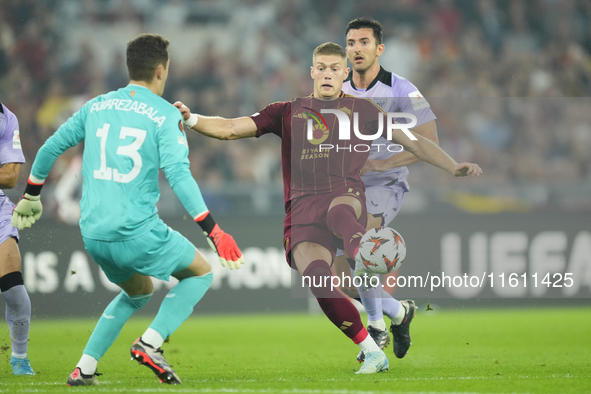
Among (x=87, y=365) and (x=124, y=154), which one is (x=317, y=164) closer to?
(x=124, y=154)

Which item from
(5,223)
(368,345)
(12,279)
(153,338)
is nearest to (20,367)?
(12,279)

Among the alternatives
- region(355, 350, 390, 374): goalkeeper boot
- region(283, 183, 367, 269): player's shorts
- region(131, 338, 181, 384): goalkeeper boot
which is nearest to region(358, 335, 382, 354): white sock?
region(355, 350, 390, 374): goalkeeper boot

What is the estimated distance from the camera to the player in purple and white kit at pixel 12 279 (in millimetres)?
5125

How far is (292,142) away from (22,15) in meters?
9.57

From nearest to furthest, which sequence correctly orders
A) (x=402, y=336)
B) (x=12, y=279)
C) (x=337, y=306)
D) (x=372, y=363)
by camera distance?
(x=337, y=306) → (x=372, y=363) → (x=12, y=279) → (x=402, y=336)

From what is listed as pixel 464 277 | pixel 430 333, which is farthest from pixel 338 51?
pixel 464 277

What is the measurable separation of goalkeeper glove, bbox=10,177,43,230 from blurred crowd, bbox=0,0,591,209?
230 inches

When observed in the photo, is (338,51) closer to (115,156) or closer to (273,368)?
(115,156)

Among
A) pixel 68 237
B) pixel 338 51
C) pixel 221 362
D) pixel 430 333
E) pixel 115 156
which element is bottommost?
pixel 430 333

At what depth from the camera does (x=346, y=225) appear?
4.97 meters

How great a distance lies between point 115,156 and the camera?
4.11 m

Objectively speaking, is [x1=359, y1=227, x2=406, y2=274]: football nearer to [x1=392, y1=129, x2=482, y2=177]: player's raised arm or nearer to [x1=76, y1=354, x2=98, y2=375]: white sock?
[x1=392, y1=129, x2=482, y2=177]: player's raised arm

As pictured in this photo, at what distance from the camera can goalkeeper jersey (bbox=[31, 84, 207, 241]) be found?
4.08 metres

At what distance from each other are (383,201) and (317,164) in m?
1.12
